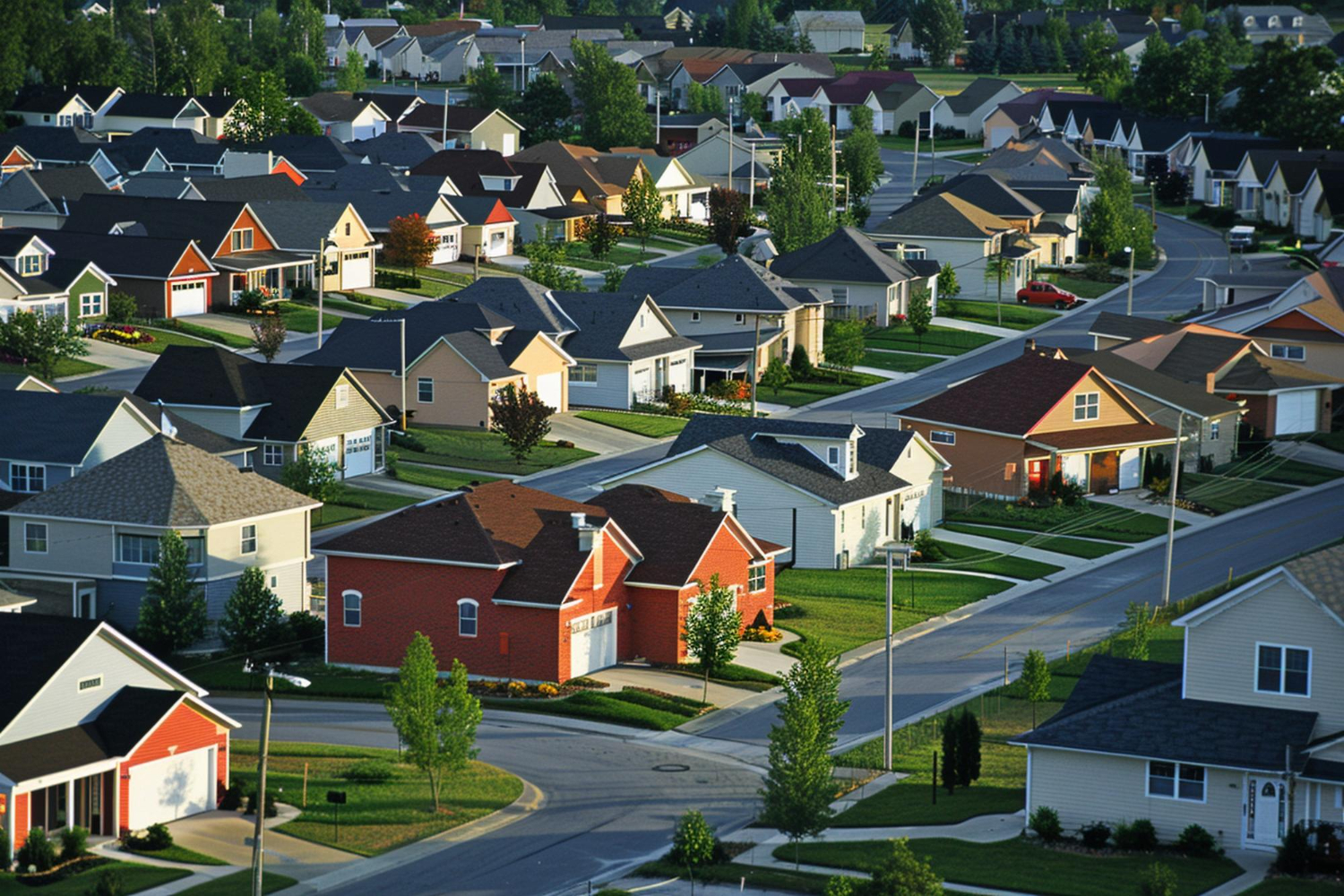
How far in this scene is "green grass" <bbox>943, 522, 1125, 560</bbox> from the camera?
7888 cm

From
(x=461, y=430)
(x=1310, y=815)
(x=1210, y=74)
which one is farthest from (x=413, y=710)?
(x=1210, y=74)

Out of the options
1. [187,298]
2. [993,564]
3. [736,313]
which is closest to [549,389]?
[736,313]

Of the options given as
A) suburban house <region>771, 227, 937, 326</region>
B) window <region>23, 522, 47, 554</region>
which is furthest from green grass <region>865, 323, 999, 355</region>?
window <region>23, 522, 47, 554</region>

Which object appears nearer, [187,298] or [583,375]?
A: [583,375]

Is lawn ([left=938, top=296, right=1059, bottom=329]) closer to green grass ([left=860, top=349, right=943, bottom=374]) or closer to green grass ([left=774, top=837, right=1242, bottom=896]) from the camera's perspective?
green grass ([left=860, top=349, right=943, bottom=374])

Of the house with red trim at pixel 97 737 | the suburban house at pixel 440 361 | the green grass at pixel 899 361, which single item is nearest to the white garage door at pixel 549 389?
the suburban house at pixel 440 361

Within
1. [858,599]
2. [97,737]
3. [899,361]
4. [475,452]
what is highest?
[899,361]

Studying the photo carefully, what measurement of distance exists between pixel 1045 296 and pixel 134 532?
78023 mm

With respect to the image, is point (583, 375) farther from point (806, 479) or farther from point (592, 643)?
point (592, 643)

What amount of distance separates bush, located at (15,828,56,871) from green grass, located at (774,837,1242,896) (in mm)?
15184

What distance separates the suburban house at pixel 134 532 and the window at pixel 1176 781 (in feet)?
99.8

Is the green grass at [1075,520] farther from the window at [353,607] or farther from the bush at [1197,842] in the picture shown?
the bush at [1197,842]

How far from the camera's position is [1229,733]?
46.2 m

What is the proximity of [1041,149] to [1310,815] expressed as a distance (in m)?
131
